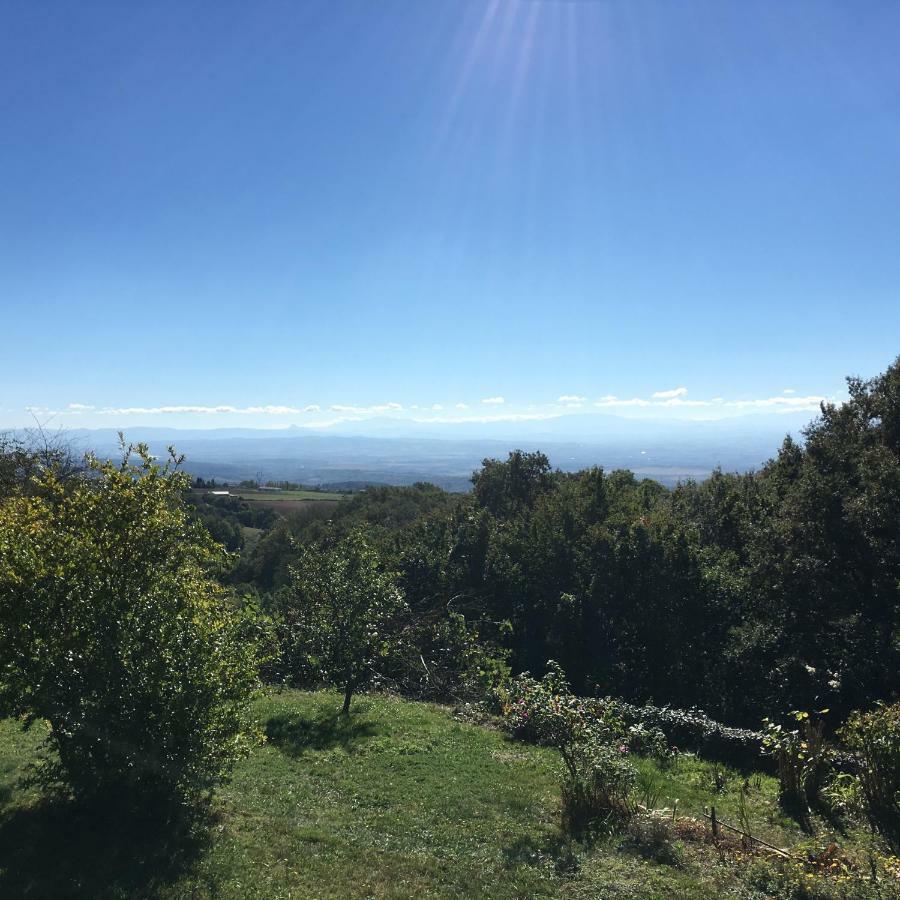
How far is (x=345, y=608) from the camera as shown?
1677 centimetres

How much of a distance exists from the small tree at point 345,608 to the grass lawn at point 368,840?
3.91m

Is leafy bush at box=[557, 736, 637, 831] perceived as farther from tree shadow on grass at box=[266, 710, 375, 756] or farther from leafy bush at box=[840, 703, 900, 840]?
tree shadow on grass at box=[266, 710, 375, 756]

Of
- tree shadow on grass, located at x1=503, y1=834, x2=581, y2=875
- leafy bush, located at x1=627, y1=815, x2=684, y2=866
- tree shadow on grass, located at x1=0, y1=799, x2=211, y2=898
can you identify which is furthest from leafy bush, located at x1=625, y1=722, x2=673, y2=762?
tree shadow on grass, located at x1=0, y1=799, x2=211, y2=898

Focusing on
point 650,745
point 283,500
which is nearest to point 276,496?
point 283,500

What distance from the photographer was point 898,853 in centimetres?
761

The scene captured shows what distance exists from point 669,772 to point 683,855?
15.5 feet

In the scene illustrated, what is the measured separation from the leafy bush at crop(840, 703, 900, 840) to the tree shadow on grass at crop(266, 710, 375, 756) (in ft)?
31.8

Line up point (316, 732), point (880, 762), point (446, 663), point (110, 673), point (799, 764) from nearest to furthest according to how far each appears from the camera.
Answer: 1. point (110, 673)
2. point (880, 762)
3. point (799, 764)
4. point (316, 732)
5. point (446, 663)

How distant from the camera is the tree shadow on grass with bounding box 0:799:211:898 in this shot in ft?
22.4

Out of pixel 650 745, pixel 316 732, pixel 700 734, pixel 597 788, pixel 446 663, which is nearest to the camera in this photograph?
pixel 597 788

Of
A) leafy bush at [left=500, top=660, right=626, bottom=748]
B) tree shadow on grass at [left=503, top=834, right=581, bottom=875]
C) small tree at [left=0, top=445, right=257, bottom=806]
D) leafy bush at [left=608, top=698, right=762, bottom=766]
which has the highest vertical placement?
small tree at [left=0, top=445, right=257, bottom=806]

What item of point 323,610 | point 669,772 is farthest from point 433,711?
point 669,772

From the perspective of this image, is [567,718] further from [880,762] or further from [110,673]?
[110,673]

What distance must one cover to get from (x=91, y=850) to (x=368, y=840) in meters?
3.65
